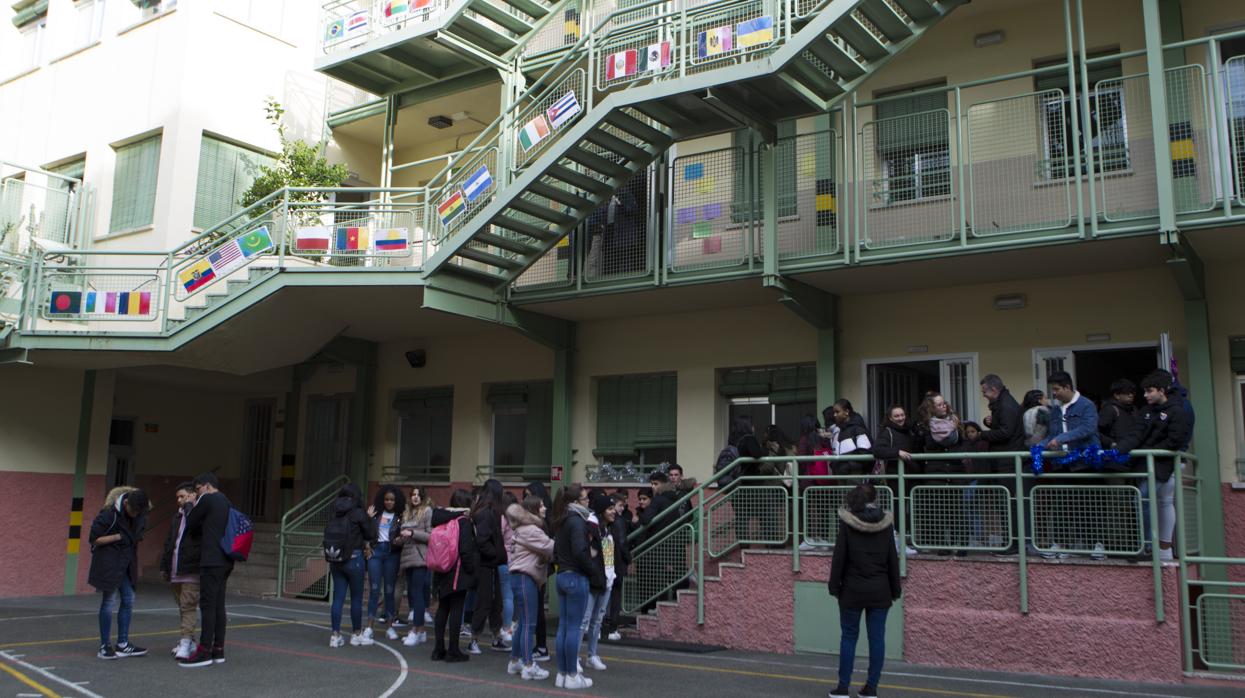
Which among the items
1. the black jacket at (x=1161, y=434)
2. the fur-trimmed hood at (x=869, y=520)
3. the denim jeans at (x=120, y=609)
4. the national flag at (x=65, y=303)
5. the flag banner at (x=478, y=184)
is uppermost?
the flag banner at (x=478, y=184)

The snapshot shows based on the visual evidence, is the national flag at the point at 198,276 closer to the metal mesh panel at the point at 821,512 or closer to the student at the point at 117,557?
the student at the point at 117,557

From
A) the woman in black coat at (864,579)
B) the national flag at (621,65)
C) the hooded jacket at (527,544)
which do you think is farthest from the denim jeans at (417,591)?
the national flag at (621,65)

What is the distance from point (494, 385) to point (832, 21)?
8.45 m

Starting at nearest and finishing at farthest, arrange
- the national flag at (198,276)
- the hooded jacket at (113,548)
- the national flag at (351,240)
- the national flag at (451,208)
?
the hooded jacket at (113,548)
the national flag at (451,208)
the national flag at (351,240)
the national flag at (198,276)

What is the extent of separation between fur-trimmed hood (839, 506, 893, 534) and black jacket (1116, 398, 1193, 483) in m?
2.71

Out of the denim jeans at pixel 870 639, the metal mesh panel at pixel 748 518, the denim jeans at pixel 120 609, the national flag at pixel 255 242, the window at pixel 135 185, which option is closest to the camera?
the denim jeans at pixel 870 639

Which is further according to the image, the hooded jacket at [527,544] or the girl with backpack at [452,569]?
the girl with backpack at [452,569]

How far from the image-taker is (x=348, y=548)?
1080 cm

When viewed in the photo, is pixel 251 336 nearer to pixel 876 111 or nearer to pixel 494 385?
pixel 494 385

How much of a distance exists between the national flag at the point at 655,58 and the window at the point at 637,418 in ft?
15.0

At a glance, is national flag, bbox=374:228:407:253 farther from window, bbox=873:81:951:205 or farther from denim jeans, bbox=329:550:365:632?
window, bbox=873:81:951:205

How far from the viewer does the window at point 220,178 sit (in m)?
17.4

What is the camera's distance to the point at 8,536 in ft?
53.3

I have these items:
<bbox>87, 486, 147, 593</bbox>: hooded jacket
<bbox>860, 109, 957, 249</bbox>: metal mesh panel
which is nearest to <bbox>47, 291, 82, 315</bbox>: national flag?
<bbox>87, 486, 147, 593</bbox>: hooded jacket
